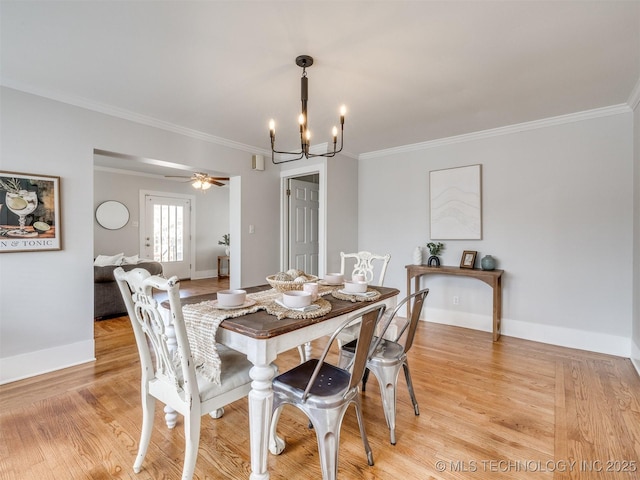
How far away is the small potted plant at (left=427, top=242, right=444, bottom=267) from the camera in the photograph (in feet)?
13.2

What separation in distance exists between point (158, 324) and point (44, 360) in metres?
A: 2.20

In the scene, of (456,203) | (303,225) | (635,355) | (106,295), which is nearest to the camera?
(635,355)

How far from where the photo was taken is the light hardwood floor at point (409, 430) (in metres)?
1.60

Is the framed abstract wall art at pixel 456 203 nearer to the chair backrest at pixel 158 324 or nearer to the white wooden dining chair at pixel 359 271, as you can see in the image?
the white wooden dining chair at pixel 359 271

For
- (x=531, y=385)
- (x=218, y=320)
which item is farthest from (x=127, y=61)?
(x=531, y=385)

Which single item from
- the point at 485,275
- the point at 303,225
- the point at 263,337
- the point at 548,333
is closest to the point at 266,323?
the point at 263,337

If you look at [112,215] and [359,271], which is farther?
[112,215]

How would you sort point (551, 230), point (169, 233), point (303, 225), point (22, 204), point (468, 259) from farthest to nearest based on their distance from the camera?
point (169, 233) < point (303, 225) < point (468, 259) < point (551, 230) < point (22, 204)

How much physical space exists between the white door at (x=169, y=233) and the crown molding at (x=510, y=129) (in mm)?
4779

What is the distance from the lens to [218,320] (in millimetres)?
1499

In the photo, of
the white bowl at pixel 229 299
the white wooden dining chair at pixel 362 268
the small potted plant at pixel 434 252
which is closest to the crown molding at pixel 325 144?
the small potted plant at pixel 434 252

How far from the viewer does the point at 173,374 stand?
145 cm

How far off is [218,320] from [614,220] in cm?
375

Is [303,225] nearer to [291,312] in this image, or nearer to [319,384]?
[291,312]
